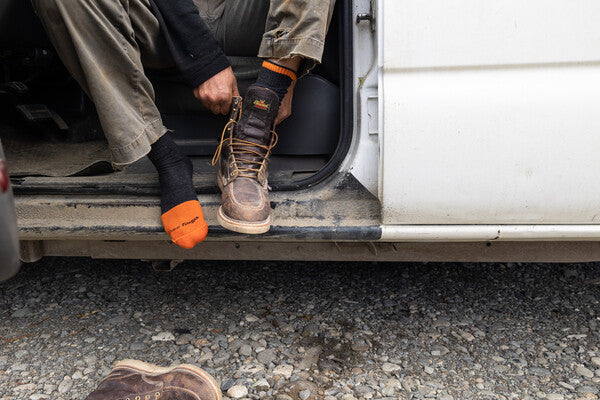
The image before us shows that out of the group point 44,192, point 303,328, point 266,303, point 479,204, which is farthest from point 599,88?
point 44,192

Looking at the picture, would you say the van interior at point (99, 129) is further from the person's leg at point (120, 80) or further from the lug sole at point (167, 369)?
the lug sole at point (167, 369)

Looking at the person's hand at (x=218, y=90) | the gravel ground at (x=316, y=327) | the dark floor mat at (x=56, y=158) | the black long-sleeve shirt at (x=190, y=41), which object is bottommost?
the gravel ground at (x=316, y=327)

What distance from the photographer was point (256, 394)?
1458 millimetres

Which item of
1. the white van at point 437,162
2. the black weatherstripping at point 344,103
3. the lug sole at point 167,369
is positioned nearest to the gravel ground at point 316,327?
the lug sole at point 167,369

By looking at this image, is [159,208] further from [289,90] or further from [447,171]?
[447,171]

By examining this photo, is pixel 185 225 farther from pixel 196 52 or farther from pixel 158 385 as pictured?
pixel 196 52

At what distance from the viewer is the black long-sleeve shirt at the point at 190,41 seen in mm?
1599

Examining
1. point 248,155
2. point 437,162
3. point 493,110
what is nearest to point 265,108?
point 248,155

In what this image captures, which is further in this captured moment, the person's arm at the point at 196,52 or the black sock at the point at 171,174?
the person's arm at the point at 196,52

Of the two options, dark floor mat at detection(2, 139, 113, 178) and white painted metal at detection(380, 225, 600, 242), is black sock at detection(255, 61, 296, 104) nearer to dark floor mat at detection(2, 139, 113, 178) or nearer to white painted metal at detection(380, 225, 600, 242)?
white painted metal at detection(380, 225, 600, 242)

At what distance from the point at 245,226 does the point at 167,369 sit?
1.48ft

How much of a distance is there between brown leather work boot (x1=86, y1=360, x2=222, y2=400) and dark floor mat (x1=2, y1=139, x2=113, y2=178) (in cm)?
73

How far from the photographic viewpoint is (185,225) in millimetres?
1455

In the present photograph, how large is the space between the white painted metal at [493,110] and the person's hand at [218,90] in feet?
1.65
